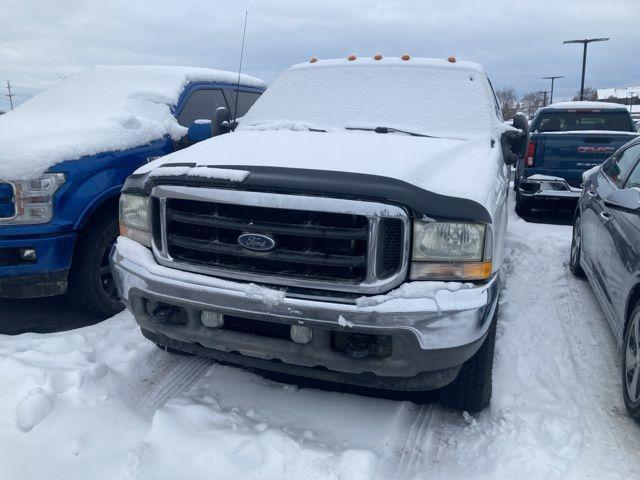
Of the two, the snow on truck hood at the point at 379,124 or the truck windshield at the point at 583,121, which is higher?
the truck windshield at the point at 583,121

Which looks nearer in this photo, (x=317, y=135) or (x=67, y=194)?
(x=317, y=135)

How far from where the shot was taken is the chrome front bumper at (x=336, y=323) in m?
2.32

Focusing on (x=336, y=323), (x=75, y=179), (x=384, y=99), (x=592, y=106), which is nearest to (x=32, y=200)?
(x=75, y=179)

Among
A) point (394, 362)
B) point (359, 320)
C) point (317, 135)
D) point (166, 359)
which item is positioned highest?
point (317, 135)

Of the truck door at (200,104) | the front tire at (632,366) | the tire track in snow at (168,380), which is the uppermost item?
the truck door at (200,104)

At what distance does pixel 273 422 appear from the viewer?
2822mm

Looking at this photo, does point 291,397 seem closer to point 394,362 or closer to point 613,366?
point 394,362

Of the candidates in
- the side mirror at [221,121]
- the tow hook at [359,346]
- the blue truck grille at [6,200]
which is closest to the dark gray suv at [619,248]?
the tow hook at [359,346]

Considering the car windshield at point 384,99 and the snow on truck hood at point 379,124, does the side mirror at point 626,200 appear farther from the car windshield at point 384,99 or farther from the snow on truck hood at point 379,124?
the car windshield at point 384,99

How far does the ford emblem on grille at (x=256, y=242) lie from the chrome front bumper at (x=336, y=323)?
18 centimetres

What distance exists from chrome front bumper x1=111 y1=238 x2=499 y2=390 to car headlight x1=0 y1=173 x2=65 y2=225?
4.28 feet

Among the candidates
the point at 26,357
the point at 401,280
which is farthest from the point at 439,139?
the point at 26,357

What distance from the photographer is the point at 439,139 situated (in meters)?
3.67

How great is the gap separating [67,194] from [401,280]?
2528 mm
